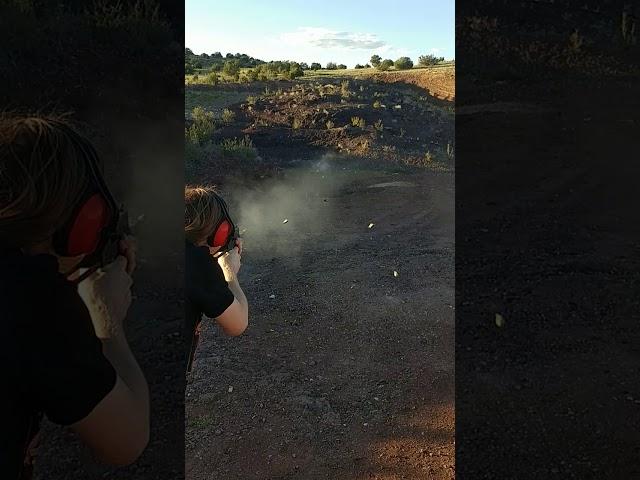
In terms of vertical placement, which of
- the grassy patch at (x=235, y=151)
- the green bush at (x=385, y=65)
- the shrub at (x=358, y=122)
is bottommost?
the grassy patch at (x=235, y=151)

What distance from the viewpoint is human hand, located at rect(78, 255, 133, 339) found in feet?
3.51

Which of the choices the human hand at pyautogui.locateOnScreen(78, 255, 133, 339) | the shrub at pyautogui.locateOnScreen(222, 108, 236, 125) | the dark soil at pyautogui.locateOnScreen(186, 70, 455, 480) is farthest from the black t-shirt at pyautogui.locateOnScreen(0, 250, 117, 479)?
the shrub at pyautogui.locateOnScreen(222, 108, 236, 125)

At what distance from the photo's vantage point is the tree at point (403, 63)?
2386cm

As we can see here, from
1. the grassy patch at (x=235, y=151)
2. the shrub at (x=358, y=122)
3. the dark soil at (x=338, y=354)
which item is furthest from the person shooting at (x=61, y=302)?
the shrub at (x=358, y=122)

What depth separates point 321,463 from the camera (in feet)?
9.07

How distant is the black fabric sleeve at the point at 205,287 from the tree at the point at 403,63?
2393 cm

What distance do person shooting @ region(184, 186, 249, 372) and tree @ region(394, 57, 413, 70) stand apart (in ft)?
78.0

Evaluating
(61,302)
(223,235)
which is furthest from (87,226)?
(223,235)
